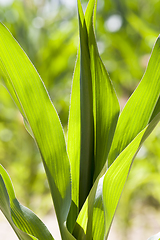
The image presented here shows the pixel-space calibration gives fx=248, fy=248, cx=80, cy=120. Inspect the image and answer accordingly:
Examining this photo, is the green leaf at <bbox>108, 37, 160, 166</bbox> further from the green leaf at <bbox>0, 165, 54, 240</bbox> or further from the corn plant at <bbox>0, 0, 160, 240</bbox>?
the green leaf at <bbox>0, 165, 54, 240</bbox>

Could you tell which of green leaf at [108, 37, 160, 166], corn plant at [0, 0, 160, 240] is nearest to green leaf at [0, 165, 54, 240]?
corn plant at [0, 0, 160, 240]

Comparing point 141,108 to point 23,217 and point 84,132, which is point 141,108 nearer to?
point 84,132

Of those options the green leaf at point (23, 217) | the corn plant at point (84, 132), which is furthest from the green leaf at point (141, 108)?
the green leaf at point (23, 217)

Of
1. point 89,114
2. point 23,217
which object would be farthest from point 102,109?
point 23,217

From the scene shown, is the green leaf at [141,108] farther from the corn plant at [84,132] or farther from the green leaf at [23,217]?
the green leaf at [23,217]

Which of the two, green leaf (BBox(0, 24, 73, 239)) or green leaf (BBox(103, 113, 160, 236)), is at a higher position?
→ green leaf (BBox(0, 24, 73, 239))

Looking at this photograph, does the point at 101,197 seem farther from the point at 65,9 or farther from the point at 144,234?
the point at 65,9
